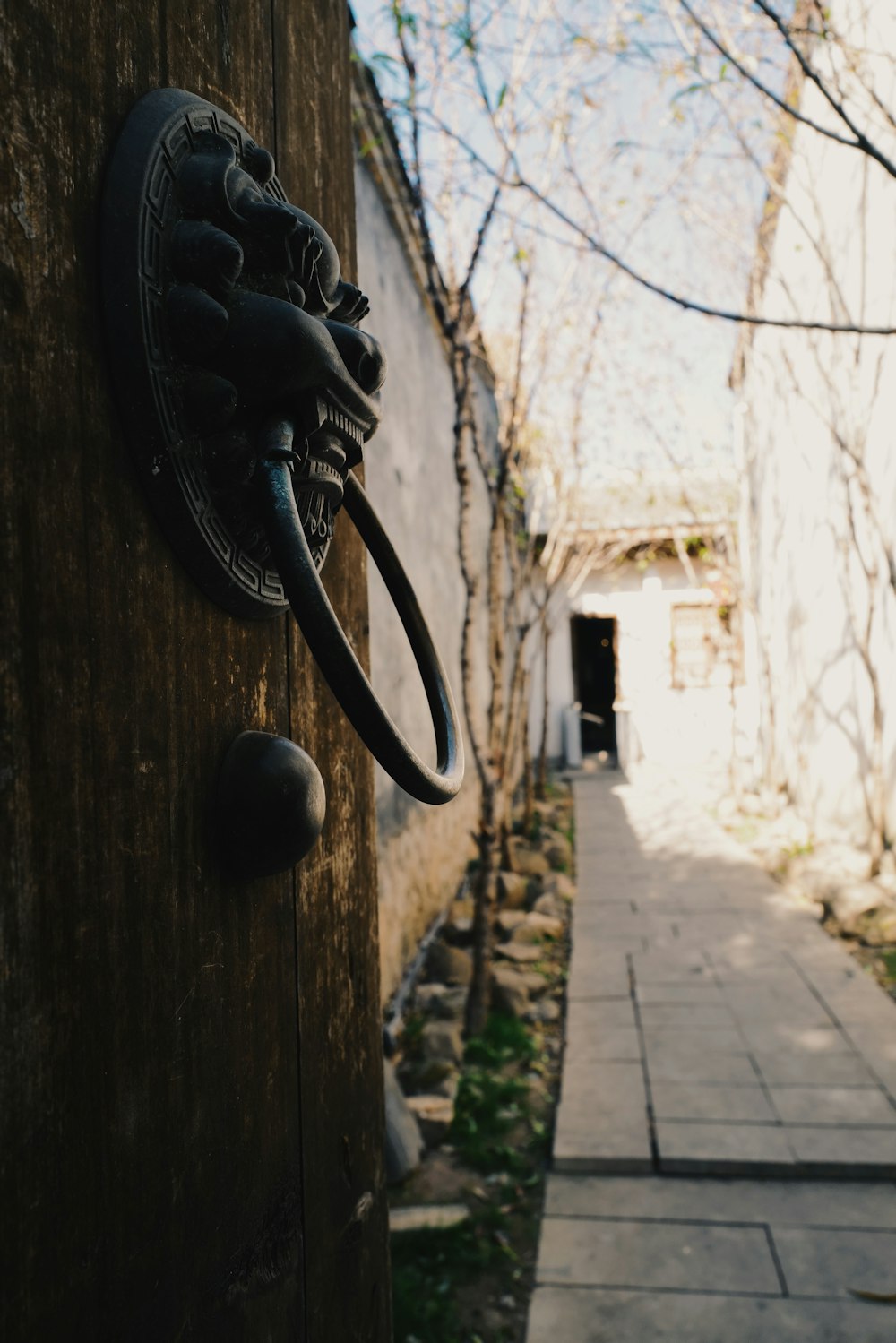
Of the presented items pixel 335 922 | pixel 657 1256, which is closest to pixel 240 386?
pixel 335 922

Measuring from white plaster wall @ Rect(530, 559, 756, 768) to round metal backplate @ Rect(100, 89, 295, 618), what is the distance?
11.9 m

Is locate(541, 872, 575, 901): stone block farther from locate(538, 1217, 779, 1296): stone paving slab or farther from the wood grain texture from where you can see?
the wood grain texture

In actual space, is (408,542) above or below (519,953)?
above

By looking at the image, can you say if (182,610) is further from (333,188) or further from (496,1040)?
(496,1040)

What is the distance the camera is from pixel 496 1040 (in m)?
3.69

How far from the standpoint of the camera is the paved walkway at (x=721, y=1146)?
218 cm

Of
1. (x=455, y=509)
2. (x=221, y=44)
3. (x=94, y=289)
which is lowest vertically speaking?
(x=94, y=289)

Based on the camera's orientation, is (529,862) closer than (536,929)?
No

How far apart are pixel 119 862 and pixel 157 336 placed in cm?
32

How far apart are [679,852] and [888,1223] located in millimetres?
4958

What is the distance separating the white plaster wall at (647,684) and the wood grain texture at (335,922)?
37.9ft

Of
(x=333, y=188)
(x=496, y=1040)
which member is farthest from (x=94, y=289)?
(x=496, y=1040)

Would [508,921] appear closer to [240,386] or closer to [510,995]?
[510,995]

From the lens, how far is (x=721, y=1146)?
282cm
